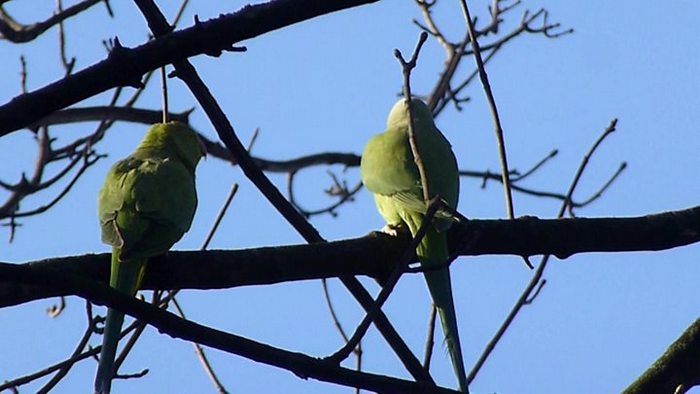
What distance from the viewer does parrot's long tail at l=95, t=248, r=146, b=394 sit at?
3.73 m

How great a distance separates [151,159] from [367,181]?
1139 mm

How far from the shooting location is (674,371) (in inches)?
163

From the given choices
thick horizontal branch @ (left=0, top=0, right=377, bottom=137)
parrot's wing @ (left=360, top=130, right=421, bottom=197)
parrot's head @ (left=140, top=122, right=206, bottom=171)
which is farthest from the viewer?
parrot's head @ (left=140, top=122, right=206, bottom=171)

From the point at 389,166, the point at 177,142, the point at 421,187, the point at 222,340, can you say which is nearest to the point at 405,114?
the point at 389,166

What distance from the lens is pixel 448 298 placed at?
14.6 feet

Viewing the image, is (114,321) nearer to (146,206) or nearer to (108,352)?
(108,352)

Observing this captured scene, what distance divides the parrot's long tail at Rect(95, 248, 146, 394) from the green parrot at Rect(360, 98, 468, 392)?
3.74 ft

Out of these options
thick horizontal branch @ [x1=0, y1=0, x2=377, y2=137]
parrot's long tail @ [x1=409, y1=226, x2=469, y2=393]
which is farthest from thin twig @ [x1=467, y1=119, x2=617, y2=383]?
thick horizontal branch @ [x1=0, y1=0, x2=377, y2=137]

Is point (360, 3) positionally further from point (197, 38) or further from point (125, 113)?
point (125, 113)

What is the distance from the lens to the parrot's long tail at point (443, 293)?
426cm

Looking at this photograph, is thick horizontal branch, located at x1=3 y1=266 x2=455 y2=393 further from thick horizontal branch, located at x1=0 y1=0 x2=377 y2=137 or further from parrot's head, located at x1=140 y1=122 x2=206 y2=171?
parrot's head, located at x1=140 y1=122 x2=206 y2=171

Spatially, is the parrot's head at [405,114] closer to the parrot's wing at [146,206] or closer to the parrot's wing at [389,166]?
the parrot's wing at [389,166]

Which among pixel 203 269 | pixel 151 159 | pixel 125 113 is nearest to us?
pixel 203 269

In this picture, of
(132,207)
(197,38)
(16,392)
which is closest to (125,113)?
(132,207)
